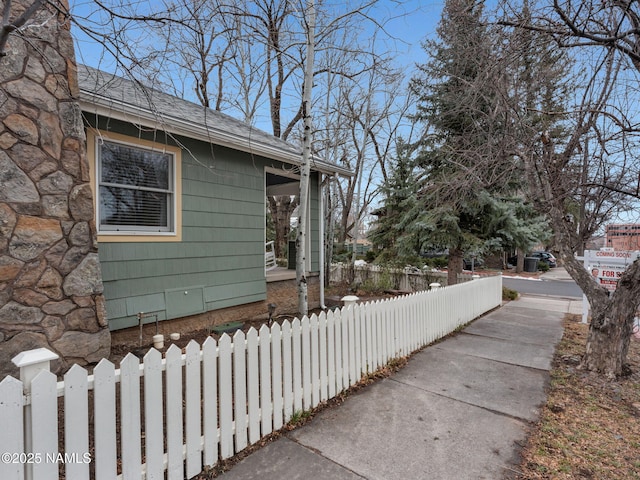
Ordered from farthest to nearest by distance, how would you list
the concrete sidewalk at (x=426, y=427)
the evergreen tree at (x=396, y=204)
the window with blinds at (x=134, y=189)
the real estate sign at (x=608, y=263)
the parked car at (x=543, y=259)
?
the parked car at (x=543, y=259)
the evergreen tree at (x=396, y=204)
the real estate sign at (x=608, y=263)
the window with blinds at (x=134, y=189)
the concrete sidewalk at (x=426, y=427)

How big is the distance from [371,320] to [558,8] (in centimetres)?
360

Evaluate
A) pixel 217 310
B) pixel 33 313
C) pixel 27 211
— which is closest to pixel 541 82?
pixel 217 310

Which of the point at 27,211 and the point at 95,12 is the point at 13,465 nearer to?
the point at 27,211

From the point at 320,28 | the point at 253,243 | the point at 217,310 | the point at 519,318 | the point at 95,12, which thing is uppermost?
the point at 320,28

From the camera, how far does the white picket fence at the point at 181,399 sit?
1646 millimetres

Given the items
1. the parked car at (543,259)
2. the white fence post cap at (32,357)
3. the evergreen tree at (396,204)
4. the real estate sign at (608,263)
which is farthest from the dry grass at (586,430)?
the parked car at (543,259)

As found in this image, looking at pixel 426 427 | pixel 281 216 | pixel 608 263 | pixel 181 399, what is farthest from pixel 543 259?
pixel 181 399

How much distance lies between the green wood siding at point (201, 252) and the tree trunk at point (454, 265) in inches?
234

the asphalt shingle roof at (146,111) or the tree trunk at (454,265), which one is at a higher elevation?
the asphalt shingle roof at (146,111)

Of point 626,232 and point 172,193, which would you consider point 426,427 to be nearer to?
point 172,193

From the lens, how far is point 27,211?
320cm

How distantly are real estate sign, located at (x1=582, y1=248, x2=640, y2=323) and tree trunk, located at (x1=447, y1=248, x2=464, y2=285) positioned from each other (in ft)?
11.2

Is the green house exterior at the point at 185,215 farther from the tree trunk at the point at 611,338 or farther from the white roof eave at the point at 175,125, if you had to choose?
the tree trunk at the point at 611,338

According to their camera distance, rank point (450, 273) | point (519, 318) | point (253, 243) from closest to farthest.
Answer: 1. point (253, 243)
2. point (519, 318)
3. point (450, 273)
